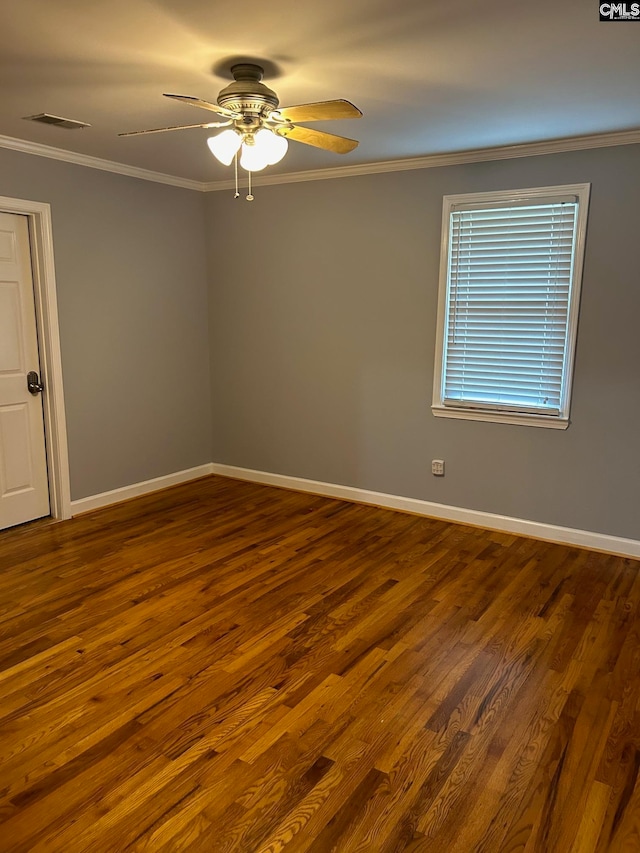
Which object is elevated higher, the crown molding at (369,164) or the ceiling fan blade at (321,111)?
the crown molding at (369,164)

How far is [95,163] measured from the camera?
14.6ft

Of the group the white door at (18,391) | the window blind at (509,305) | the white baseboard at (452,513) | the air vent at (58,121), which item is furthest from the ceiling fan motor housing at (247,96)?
the white baseboard at (452,513)

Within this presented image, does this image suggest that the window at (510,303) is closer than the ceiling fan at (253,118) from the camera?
No

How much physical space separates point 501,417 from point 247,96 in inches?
108

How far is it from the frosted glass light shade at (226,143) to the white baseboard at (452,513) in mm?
3018

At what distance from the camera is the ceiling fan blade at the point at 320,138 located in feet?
8.96

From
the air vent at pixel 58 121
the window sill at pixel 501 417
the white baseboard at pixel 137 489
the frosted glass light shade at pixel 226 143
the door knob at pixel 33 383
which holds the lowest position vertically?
the white baseboard at pixel 137 489

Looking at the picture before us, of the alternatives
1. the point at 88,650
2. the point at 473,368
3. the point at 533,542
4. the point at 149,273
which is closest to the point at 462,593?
the point at 533,542

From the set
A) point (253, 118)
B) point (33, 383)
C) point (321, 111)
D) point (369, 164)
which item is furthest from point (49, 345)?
point (321, 111)

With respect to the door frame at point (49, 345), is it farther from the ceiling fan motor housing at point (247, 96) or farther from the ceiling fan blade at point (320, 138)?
the ceiling fan blade at point (320, 138)

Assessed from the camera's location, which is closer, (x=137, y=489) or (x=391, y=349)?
(x=391, y=349)

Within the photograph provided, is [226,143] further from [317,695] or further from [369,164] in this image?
[317,695]

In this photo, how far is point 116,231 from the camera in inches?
186

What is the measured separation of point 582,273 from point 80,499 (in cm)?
394
